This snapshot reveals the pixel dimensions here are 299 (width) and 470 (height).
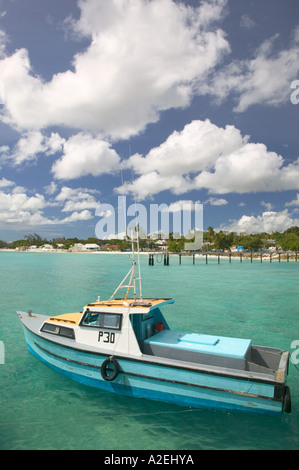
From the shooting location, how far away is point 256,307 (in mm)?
25125

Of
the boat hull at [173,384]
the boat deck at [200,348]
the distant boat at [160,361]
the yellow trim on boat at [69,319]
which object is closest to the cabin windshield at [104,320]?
the distant boat at [160,361]

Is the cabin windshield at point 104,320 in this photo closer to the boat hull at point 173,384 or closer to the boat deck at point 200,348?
the boat hull at point 173,384

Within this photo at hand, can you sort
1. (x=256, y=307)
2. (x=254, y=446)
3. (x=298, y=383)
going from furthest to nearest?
1. (x=256, y=307)
2. (x=298, y=383)
3. (x=254, y=446)

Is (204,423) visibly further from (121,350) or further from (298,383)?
(298,383)

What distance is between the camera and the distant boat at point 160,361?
7441mm

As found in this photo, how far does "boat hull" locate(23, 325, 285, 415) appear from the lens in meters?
7.35

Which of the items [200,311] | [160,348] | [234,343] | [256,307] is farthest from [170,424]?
[256,307]

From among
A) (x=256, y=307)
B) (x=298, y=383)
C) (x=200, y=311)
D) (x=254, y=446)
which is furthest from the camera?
(x=256, y=307)

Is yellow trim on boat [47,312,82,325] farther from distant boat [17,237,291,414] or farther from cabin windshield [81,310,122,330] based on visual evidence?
cabin windshield [81,310,122,330]

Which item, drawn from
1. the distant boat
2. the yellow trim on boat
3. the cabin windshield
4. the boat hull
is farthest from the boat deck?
the yellow trim on boat

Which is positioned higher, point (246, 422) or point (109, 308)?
point (109, 308)

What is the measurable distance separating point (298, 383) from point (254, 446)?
435 centimetres

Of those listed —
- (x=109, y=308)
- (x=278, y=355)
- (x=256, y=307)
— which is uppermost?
(x=109, y=308)

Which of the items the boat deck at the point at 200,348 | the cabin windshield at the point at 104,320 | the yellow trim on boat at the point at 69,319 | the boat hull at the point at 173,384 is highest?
the cabin windshield at the point at 104,320
